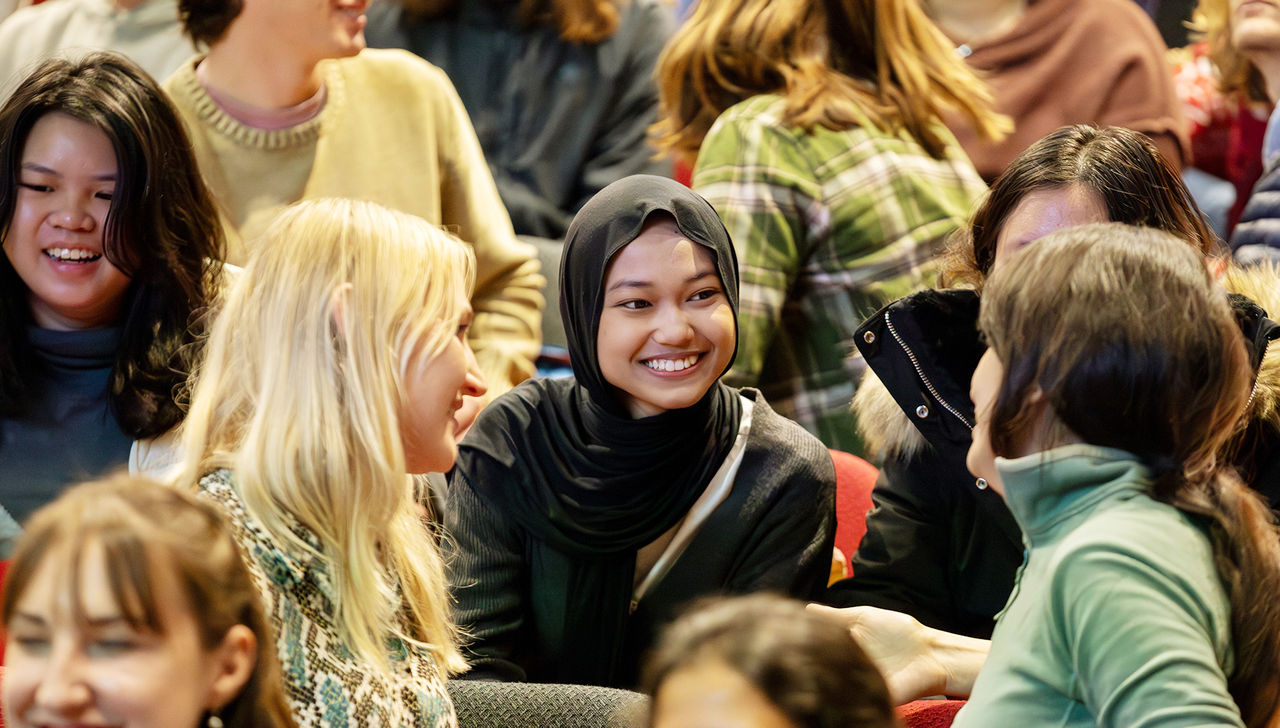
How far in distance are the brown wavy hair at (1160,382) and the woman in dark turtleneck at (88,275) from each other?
4.48 ft

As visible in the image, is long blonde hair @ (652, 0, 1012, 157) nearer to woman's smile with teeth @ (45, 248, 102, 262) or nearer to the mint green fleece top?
woman's smile with teeth @ (45, 248, 102, 262)

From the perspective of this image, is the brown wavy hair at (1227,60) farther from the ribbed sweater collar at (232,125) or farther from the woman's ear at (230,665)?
the woman's ear at (230,665)

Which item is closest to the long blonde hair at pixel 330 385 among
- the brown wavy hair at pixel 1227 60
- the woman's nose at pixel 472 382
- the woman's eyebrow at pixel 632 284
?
the woman's nose at pixel 472 382

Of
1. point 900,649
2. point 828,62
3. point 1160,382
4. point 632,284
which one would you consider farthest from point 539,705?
point 828,62

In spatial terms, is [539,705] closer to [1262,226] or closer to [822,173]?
[822,173]

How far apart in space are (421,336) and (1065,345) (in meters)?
0.73

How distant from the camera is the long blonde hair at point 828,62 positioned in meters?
2.83

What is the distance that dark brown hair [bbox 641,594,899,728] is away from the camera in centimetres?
102

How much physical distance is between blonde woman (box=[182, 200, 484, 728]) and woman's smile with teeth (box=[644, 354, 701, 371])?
1.61 feet

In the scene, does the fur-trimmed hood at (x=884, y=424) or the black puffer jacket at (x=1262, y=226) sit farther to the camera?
the black puffer jacket at (x=1262, y=226)

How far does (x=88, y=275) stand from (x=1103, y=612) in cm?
167

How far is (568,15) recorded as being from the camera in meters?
3.41

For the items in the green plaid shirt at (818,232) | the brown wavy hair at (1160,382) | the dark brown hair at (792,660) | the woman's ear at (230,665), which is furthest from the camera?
the green plaid shirt at (818,232)

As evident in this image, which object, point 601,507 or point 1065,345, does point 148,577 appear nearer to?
point 1065,345
